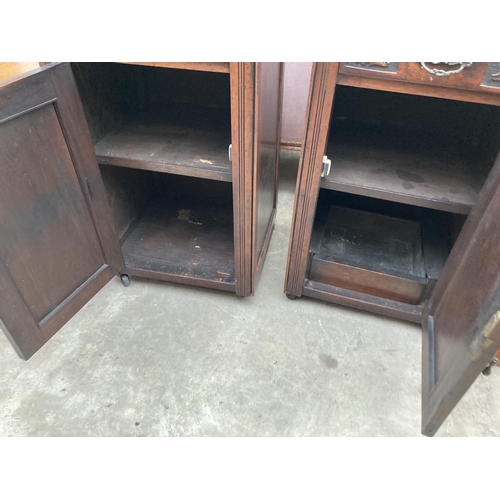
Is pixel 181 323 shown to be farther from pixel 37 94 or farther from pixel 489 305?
pixel 489 305

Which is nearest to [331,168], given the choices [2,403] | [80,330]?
[80,330]

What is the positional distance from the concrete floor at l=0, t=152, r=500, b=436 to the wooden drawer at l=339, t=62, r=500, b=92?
751 millimetres

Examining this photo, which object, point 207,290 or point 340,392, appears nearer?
point 340,392

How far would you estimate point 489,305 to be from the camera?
613mm

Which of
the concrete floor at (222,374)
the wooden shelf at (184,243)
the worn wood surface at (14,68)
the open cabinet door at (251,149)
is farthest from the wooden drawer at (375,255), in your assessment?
the worn wood surface at (14,68)

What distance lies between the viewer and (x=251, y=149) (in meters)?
0.92

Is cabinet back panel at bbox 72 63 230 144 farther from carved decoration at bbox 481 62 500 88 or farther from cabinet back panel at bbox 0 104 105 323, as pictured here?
carved decoration at bbox 481 62 500 88

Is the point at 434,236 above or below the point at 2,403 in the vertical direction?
above

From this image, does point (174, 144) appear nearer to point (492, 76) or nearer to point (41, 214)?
point (41, 214)

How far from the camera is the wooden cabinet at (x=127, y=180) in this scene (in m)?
0.83

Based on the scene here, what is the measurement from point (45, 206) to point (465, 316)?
38.4 inches

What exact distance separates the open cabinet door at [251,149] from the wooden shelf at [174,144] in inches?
2.9

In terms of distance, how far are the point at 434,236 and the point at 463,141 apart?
335mm

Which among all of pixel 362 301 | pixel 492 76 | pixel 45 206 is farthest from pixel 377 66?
pixel 45 206
